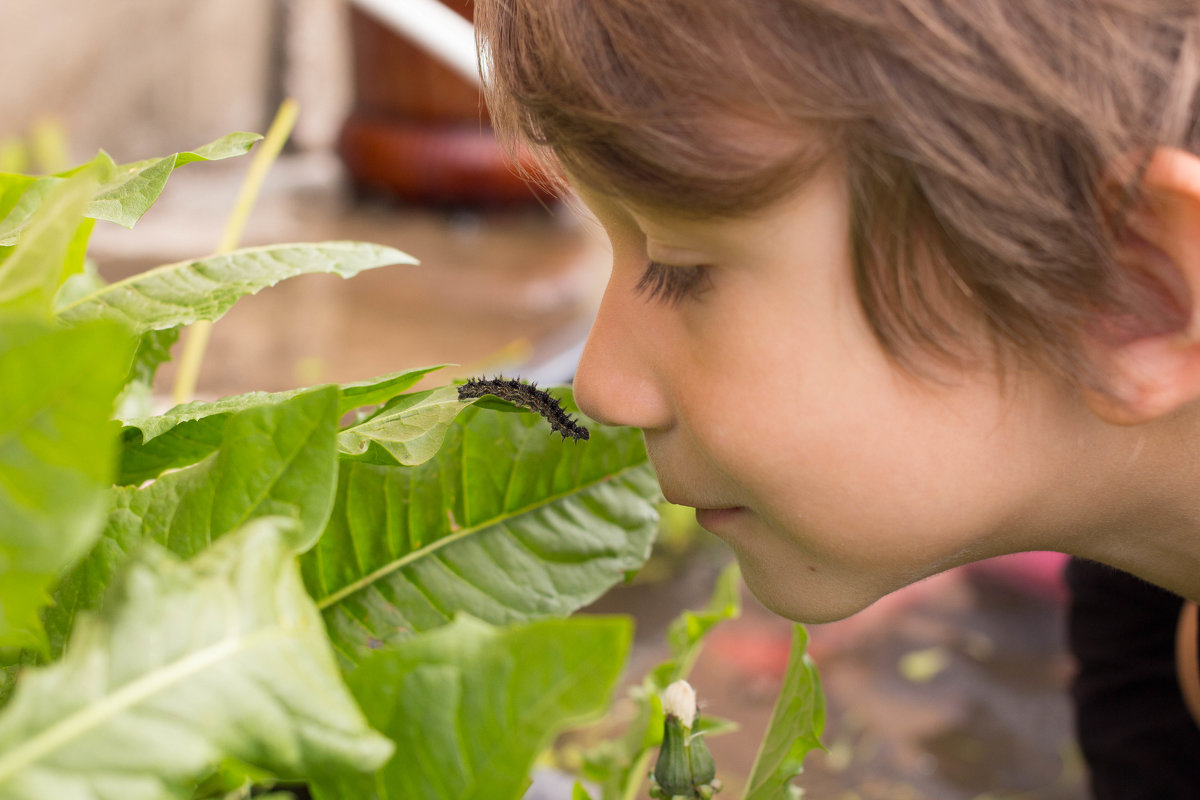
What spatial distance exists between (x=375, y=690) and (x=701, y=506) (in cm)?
24

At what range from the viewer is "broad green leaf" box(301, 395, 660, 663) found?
0.42 m

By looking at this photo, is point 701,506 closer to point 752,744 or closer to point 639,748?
point 639,748

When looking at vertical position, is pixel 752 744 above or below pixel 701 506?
below

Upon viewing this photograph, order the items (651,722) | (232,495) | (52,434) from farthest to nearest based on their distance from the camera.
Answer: (651,722) → (232,495) → (52,434)

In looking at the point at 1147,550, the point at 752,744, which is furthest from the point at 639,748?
the point at 752,744

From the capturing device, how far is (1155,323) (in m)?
0.40

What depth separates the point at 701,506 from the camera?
1.63 feet

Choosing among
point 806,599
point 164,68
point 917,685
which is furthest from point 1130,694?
point 164,68

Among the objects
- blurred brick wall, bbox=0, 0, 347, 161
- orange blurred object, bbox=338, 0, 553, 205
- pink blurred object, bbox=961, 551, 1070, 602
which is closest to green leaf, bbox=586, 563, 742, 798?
pink blurred object, bbox=961, 551, 1070, 602

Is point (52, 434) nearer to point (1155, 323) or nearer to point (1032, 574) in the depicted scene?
point (1155, 323)

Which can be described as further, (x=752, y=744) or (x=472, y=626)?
(x=752, y=744)

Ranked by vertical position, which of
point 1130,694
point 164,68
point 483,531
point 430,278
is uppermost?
point 483,531

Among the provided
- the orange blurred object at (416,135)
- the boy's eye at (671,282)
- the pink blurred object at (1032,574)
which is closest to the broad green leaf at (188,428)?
the boy's eye at (671,282)

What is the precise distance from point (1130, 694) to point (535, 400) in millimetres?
728
